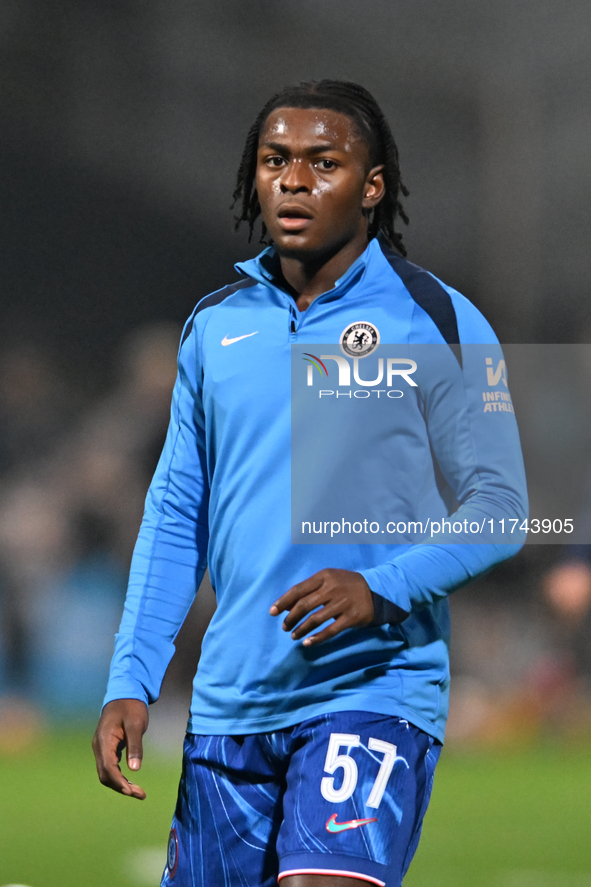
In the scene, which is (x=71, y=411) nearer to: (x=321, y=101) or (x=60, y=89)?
(x=60, y=89)

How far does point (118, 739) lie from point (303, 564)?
0.42m

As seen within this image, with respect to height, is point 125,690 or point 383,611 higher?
point 383,611

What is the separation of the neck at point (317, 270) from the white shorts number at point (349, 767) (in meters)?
0.79

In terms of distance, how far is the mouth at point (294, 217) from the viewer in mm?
2080

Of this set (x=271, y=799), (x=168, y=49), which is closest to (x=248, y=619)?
(x=271, y=799)

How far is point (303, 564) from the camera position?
6.38 feet

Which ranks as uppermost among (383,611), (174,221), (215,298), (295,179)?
(174,221)

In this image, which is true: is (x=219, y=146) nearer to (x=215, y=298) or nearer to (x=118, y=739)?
(x=215, y=298)

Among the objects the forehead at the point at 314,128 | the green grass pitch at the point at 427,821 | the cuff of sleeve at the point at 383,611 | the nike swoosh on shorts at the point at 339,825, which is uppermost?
the forehead at the point at 314,128

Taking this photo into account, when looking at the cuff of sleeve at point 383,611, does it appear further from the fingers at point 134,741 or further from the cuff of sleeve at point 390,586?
the fingers at point 134,741

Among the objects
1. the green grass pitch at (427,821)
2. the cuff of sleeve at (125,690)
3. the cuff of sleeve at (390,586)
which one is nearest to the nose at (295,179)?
the cuff of sleeve at (390,586)

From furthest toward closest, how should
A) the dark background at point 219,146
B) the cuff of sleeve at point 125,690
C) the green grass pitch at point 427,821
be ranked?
the dark background at point 219,146
the green grass pitch at point 427,821
the cuff of sleeve at point 125,690

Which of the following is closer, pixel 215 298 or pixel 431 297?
pixel 431 297

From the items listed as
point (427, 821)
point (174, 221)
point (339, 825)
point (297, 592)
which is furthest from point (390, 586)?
point (174, 221)
